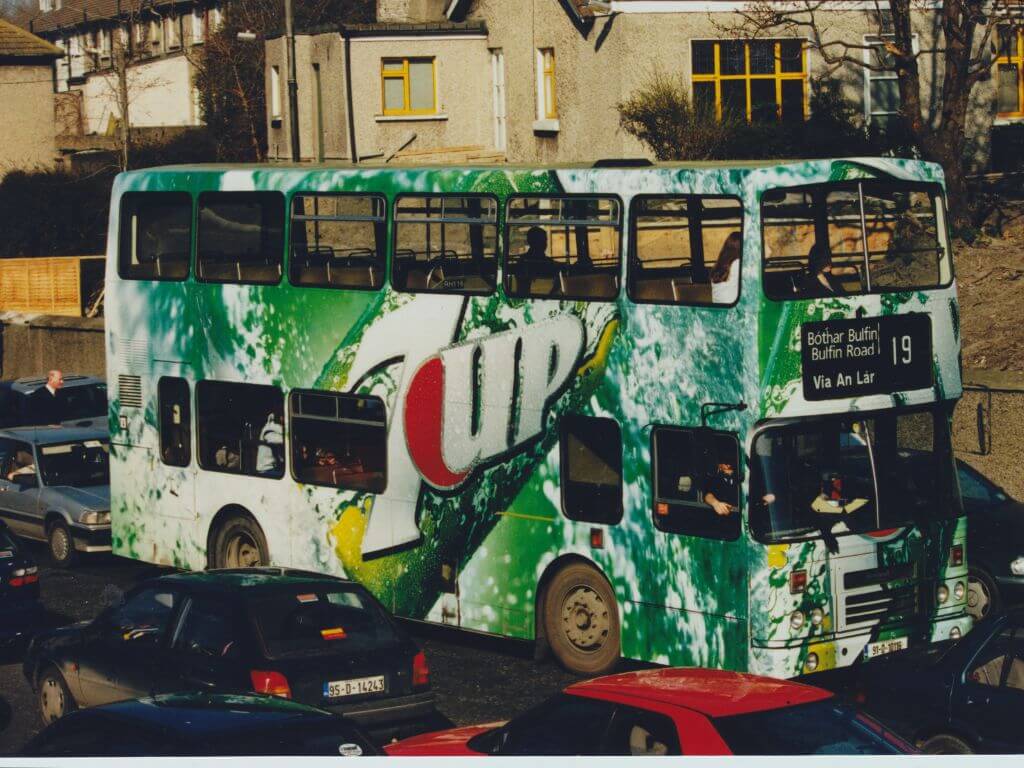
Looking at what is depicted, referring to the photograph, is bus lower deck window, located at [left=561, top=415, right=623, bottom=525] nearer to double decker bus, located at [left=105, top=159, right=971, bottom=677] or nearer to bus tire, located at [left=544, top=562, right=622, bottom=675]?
double decker bus, located at [left=105, top=159, right=971, bottom=677]

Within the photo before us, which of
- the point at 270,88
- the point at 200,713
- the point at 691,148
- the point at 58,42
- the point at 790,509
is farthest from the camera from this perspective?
the point at 58,42

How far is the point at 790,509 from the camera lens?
41.9 ft

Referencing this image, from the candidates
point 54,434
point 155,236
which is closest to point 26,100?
point 54,434

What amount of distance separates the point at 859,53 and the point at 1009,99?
350 centimetres

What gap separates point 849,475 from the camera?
42.6 ft

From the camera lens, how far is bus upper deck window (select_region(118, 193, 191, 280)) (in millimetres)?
17656

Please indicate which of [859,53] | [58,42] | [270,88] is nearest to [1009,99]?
[859,53]

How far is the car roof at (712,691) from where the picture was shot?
7934 mm

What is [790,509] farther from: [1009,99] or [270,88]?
[270,88]

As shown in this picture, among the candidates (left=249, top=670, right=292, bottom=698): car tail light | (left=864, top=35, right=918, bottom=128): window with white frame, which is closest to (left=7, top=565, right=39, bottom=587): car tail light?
(left=249, top=670, right=292, bottom=698): car tail light

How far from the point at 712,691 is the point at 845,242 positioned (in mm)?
5993

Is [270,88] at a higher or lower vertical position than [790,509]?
higher

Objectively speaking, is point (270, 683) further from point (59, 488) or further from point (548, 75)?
point (548, 75)

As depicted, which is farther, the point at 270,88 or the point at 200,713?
the point at 270,88
